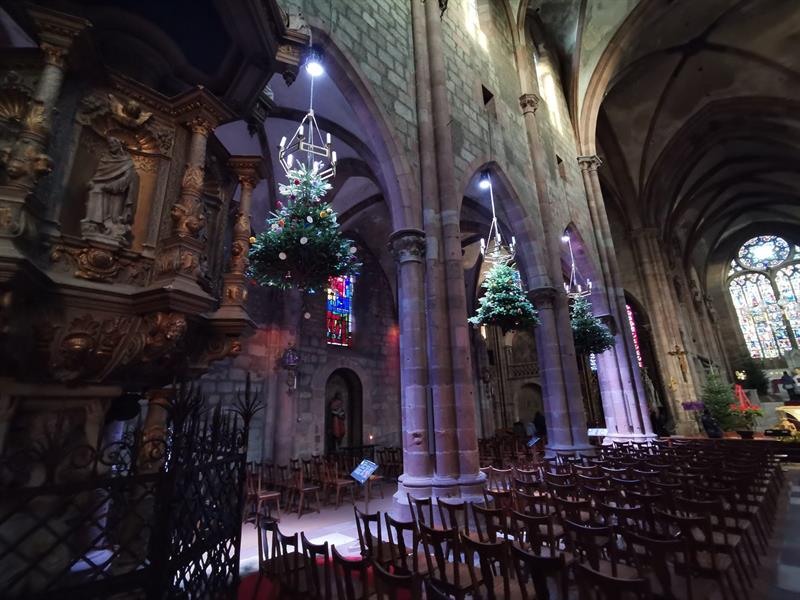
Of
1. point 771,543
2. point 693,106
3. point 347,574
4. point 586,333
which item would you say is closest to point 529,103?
point 586,333

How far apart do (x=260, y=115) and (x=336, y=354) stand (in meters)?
A: 9.86

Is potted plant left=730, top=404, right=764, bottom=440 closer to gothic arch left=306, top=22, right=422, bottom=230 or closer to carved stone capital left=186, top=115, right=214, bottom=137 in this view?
gothic arch left=306, top=22, right=422, bottom=230

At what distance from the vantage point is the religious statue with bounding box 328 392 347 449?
12148 mm

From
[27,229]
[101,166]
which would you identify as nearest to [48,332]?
[27,229]

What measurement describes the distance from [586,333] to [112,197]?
1028cm

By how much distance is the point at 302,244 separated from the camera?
14.8 feet

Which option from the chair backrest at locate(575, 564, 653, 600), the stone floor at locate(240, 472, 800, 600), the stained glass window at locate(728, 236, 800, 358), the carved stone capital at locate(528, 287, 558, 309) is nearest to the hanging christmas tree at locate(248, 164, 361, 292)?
the stone floor at locate(240, 472, 800, 600)

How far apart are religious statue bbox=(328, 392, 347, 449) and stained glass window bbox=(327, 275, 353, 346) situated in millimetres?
2016

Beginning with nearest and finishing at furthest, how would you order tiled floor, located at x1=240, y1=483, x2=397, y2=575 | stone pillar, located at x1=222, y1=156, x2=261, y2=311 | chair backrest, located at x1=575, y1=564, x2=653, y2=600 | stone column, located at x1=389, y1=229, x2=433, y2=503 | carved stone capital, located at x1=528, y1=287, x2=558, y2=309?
chair backrest, located at x1=575, y1=564, x2=653, y2=600, stone pillar, located at x1=222, y1=156, x2=261, y2=311, tiled floor, located at x1=240, y1=483, x2=397, y2=575, stone column, located at x1=389, y1=229, x2=433, y2=503, carved stone capital, located at x1=528, y1=287, x2=558, y2=309

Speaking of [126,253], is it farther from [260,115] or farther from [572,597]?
[572,597]

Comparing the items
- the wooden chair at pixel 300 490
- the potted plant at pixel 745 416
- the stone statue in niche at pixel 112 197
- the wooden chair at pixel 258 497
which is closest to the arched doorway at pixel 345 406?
the wooden chair at pixel 300 490

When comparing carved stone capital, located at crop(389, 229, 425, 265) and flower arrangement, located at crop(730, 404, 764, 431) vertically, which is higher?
A: carved stone capital, located at crop(389, 229, 425, 265)

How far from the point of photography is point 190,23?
323 centimetres

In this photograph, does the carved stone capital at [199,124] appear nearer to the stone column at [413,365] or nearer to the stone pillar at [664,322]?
the stone column at [413,365]
